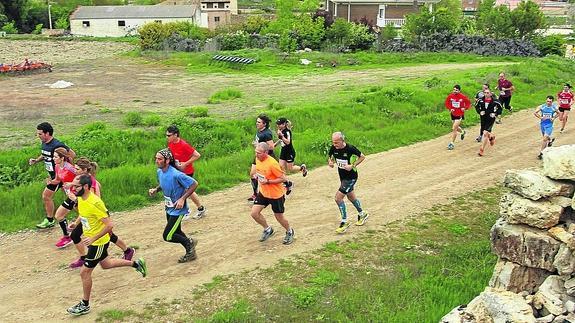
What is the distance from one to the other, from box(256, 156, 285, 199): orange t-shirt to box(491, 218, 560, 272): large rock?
357 centimetres

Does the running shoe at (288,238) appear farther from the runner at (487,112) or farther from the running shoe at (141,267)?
the runner at (487,112)

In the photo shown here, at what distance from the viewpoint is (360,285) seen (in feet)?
27.7

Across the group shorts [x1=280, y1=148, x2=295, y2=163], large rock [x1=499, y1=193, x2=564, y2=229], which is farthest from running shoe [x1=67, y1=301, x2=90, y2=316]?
shorts [x1=280, y1=148, x2=295, y2=163]

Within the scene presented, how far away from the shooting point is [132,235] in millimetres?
10484

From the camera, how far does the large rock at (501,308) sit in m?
5.92

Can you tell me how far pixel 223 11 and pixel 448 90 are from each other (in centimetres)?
5783

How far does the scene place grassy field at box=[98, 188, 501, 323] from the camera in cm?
761

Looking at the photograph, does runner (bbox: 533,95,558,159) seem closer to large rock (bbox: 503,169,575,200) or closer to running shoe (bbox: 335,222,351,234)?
running shoe (bbox: 335,222,351,234)

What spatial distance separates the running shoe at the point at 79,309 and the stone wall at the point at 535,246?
4.54 metres

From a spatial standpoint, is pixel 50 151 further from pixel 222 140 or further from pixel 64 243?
pixel 222 140

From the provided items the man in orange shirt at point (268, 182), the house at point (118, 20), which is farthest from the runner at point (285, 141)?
the house at point (118, 20)

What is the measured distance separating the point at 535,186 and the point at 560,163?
0.37 metres

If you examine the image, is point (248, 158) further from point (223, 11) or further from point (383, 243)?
point (223, 11)

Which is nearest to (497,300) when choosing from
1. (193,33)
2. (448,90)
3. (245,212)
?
(245,212)
